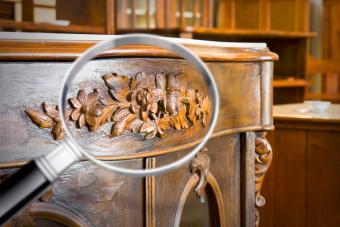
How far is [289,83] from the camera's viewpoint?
447 centimetres

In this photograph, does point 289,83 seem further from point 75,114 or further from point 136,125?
point 75,114

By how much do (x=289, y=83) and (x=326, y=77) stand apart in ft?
2.41

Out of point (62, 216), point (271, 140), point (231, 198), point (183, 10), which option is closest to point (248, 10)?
point (183, 10)

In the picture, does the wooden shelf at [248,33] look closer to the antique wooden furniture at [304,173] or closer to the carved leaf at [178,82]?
the antique wooden furniture at [304,173]

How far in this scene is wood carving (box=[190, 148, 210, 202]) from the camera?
1.05m

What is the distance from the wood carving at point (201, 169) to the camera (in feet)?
3.43

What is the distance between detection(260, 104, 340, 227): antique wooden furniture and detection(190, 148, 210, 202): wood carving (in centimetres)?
142

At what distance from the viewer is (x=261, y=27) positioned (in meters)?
4.90

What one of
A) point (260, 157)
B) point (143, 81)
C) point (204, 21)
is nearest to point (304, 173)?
point (260, 157)

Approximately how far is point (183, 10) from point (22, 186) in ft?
12.8

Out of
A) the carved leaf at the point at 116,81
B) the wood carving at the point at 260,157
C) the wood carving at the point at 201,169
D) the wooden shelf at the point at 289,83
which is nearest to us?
the carved leaf at the point at 116,81

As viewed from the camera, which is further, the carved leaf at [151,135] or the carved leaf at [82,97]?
the carved leaf at [151,135]

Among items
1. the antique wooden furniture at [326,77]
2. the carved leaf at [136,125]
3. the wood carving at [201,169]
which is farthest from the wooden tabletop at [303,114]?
the antique wooden furniture at [326,77]

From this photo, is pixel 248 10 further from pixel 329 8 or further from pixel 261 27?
pixel 329 8
